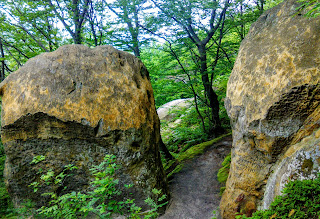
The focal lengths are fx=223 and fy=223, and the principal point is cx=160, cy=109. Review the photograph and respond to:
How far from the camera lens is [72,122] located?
4582 mm

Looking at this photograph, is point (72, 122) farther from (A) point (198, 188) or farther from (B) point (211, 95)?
(B) point (211, 95)

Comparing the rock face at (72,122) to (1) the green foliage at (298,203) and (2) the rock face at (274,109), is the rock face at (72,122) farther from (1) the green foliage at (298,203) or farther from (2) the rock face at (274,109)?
(1) the green foliage at (298,203)

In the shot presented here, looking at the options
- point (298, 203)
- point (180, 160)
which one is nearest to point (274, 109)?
point (298, 203)

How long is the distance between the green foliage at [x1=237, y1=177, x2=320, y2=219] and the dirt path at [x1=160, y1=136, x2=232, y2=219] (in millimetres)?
2710

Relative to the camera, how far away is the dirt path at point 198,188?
5047 millimetres

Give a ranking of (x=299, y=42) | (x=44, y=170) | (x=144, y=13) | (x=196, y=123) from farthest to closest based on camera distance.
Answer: (x=196, y=123) < (x=144, y=13) < (x=44, y=170) < (x=299, y=42)

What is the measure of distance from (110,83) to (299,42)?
Answer: 12.0 feet

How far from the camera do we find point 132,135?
4.86m

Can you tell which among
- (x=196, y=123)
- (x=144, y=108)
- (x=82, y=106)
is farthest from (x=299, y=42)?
(x=196, y=123)

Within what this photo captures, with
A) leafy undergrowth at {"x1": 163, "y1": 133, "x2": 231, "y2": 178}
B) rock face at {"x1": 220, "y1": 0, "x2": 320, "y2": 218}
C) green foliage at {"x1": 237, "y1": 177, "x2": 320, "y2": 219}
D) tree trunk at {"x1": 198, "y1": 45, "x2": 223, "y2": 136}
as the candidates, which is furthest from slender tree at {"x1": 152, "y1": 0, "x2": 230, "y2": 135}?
green foliage at {"x1": 237, "y1": 177, "x2": 320, "y2": 219}

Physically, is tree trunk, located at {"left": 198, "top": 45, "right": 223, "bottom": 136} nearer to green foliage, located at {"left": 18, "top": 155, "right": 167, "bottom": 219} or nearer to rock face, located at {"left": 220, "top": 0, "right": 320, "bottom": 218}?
rock face, located at {"left": 220, "top": 0, "right": 320, "bottom": 218}

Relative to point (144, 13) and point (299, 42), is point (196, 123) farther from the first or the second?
point (299, 42)

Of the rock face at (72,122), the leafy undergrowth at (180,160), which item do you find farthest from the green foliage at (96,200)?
the leafy undergrowth at (180,160)

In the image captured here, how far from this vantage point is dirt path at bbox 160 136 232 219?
505cm
